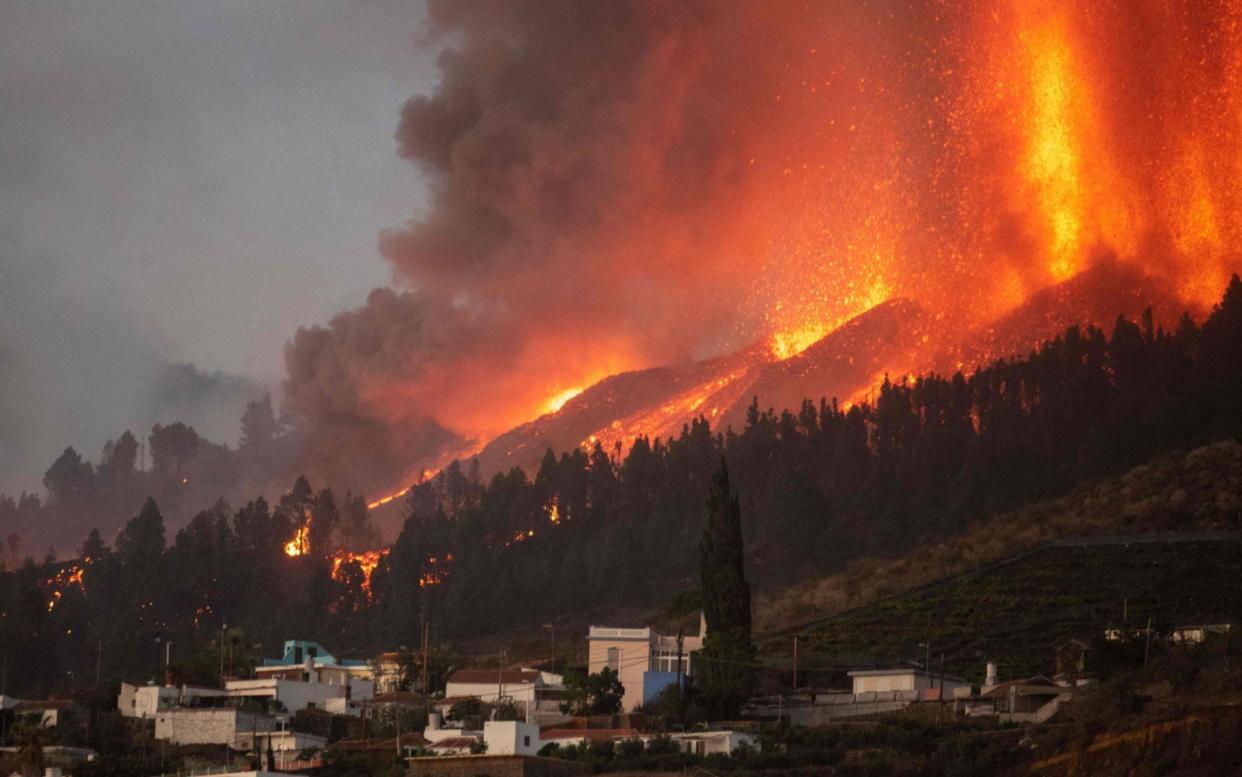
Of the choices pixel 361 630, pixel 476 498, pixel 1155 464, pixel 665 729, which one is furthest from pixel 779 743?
pixel 476 498

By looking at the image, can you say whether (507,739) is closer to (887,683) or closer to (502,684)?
(887,683)

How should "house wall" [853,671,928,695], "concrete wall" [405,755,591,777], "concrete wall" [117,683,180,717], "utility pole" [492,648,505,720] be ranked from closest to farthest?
"concrete wall" [405,755,591,777] < "utility pole" [492,648,505,720] < "house wall" [853,671,928,695] < "concrete wall" [117,683,180,717]

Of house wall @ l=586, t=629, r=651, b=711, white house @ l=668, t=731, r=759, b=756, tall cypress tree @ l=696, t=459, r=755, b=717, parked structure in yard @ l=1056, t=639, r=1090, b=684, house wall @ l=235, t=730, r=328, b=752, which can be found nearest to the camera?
white house @ l=668, t=731, r=759, b=756

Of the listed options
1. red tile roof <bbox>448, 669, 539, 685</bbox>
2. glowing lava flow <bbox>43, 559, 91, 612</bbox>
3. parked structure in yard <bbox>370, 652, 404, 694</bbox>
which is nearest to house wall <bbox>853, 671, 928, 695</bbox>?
red tile roof <bbox>448, 669, 539, 685</bbox>

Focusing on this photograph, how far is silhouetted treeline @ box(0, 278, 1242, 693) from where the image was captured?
10525cm

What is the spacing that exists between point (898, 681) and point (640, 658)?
31.7ft

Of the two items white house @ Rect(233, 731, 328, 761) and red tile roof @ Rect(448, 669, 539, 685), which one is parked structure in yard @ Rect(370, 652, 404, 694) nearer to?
red tile roof @ Rect(448, 669, 539, 685)

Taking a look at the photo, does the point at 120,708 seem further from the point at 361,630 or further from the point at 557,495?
the point at 557,495

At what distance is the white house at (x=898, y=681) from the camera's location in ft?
222

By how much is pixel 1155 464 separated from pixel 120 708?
2029 inches

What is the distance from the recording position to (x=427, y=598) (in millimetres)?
112500

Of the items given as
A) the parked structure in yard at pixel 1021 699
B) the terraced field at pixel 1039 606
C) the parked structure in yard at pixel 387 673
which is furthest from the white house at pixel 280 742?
the parked structure in yard at pixel 1021 699

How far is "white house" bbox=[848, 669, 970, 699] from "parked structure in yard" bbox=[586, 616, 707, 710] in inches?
229

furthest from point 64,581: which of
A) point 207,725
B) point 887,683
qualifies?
point 887,683
